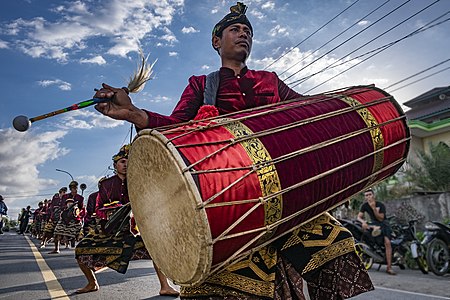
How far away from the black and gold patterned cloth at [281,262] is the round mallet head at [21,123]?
100cm

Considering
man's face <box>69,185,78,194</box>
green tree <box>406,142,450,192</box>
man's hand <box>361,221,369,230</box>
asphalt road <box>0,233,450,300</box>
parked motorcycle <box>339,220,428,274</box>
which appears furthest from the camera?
green tree <box>406,142,450,192</box>

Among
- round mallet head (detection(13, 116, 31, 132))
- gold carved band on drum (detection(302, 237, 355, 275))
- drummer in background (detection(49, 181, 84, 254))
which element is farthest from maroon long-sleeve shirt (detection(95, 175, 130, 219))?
drummer in background (detection(49, 181, 84, 254))

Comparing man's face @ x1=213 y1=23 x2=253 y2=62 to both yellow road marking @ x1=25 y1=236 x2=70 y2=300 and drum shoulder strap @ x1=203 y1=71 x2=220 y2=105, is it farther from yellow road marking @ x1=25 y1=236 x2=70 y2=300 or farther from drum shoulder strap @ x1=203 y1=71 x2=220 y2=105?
yellow road marking @ x1=25 y1=236 x2=70 y2=300

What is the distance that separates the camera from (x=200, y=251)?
1510 mm

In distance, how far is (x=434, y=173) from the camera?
47.0 feet

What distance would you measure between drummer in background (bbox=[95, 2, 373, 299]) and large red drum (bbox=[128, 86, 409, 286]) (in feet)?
0.59

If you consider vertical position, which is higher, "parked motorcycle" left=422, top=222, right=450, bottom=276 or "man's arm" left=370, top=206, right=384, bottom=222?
"man's arm" left=370, top=206, right=384, bottom=222

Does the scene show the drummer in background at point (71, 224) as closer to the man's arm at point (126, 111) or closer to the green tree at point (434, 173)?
the man's arm at point (126, 111)

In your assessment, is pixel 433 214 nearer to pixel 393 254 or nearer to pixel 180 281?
pixel 393 254

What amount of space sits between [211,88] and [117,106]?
0.58 m

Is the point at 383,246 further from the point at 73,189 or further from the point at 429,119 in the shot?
the point at 429,119

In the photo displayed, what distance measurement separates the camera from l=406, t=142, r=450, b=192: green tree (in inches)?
555

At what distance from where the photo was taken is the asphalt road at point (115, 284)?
4773 millimetres

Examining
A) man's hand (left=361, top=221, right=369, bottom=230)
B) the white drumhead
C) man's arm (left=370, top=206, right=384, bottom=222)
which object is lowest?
man's hand (left=361, top=221, right=369, bottom=230)
